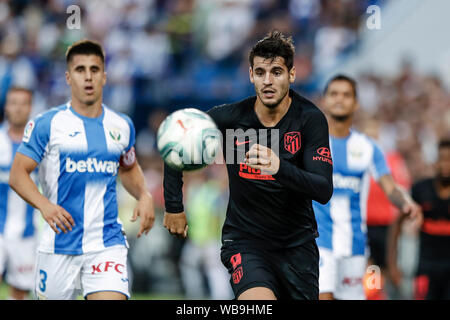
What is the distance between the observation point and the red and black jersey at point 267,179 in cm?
520

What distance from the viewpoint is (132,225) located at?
1370cm

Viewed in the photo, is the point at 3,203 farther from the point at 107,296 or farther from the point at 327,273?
the point at 327,273

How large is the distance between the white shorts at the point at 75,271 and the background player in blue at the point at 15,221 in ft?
7.07

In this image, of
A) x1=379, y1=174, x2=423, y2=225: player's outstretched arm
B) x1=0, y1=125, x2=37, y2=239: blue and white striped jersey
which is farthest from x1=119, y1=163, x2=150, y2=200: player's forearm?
x1=379, y1=174, x2=423, y2=225: player's outstretched arm

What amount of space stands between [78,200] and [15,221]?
247cm

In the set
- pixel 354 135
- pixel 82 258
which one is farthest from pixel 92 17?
pixel 82 258

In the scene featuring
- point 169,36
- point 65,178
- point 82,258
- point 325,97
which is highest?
point 169,36

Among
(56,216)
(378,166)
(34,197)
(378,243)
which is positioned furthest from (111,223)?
(378,243)

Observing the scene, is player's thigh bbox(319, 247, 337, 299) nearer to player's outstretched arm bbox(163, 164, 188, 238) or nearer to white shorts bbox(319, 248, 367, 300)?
white shorts bbox(319, 248, 367, 300)

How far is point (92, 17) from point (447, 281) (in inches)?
465

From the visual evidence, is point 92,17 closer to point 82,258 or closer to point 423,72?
point 423,72

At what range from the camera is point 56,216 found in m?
5.51

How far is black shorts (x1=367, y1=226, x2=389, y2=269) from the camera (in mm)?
10055

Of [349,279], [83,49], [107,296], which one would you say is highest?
[83,49]
